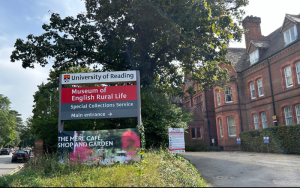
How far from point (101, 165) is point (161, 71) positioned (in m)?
11.9

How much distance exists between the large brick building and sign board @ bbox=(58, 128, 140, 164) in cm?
1324

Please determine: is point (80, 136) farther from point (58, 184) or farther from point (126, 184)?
point (126, 184)

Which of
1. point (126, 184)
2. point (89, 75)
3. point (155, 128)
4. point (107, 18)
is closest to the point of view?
point (126, 184)

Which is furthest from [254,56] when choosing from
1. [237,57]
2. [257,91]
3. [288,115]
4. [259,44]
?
[288,115]

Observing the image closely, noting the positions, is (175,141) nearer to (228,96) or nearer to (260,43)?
(228,96)

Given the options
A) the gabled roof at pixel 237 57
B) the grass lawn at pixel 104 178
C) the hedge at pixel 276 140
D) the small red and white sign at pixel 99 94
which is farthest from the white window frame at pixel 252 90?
the grass lawn at pixel 104 178

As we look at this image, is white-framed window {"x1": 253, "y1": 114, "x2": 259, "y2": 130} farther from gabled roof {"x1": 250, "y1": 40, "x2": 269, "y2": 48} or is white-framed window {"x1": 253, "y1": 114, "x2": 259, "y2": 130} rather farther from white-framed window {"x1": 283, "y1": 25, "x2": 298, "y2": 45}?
white-framed window {"x1": 283, "y1": 25, "x2": 298, "y2": 45}

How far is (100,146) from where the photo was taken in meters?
9.38

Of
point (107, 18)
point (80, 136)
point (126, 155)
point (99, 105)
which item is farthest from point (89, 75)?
point (107, 18)

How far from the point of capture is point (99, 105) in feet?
33.0

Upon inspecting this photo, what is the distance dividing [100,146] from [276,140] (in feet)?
52.5

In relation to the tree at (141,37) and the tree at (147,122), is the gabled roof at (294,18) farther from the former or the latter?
the tree at (147,122)

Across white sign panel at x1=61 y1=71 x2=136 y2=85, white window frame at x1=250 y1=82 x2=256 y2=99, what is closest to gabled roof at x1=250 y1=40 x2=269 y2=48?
white window frame at x1=250 y1=82 x2=256 y2=99

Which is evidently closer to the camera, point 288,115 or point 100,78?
point 100,78
